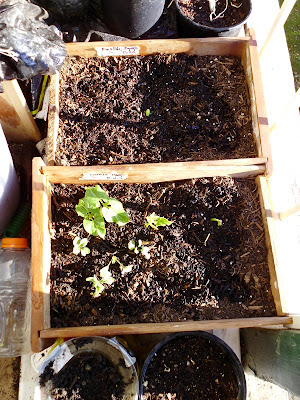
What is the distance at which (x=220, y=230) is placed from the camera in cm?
181

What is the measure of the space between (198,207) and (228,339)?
684 millimetres

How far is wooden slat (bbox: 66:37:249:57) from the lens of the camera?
201 cm

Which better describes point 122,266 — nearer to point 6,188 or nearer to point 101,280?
point 101,280

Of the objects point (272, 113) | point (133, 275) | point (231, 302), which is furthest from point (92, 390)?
point (272, 113)

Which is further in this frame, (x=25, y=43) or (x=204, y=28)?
(x=204, y=28)

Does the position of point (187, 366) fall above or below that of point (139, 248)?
below

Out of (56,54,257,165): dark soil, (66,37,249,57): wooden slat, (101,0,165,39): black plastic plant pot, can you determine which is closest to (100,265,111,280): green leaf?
(56,54,257,165): dark soil

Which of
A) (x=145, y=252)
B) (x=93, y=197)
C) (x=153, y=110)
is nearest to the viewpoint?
(x=93, y=197)

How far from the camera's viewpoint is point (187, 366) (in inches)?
64.9

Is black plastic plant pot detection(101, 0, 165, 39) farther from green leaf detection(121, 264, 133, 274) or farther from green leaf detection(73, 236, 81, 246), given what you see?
green leaf detection(121, 264, 133, 274)

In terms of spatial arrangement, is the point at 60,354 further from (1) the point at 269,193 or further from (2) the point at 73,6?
(2) the point at 73,6

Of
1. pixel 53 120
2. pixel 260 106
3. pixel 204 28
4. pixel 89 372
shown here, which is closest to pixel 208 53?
pixel 204 28

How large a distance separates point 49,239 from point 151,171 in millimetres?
569

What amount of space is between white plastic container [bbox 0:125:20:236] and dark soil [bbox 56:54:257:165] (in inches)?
9.4
